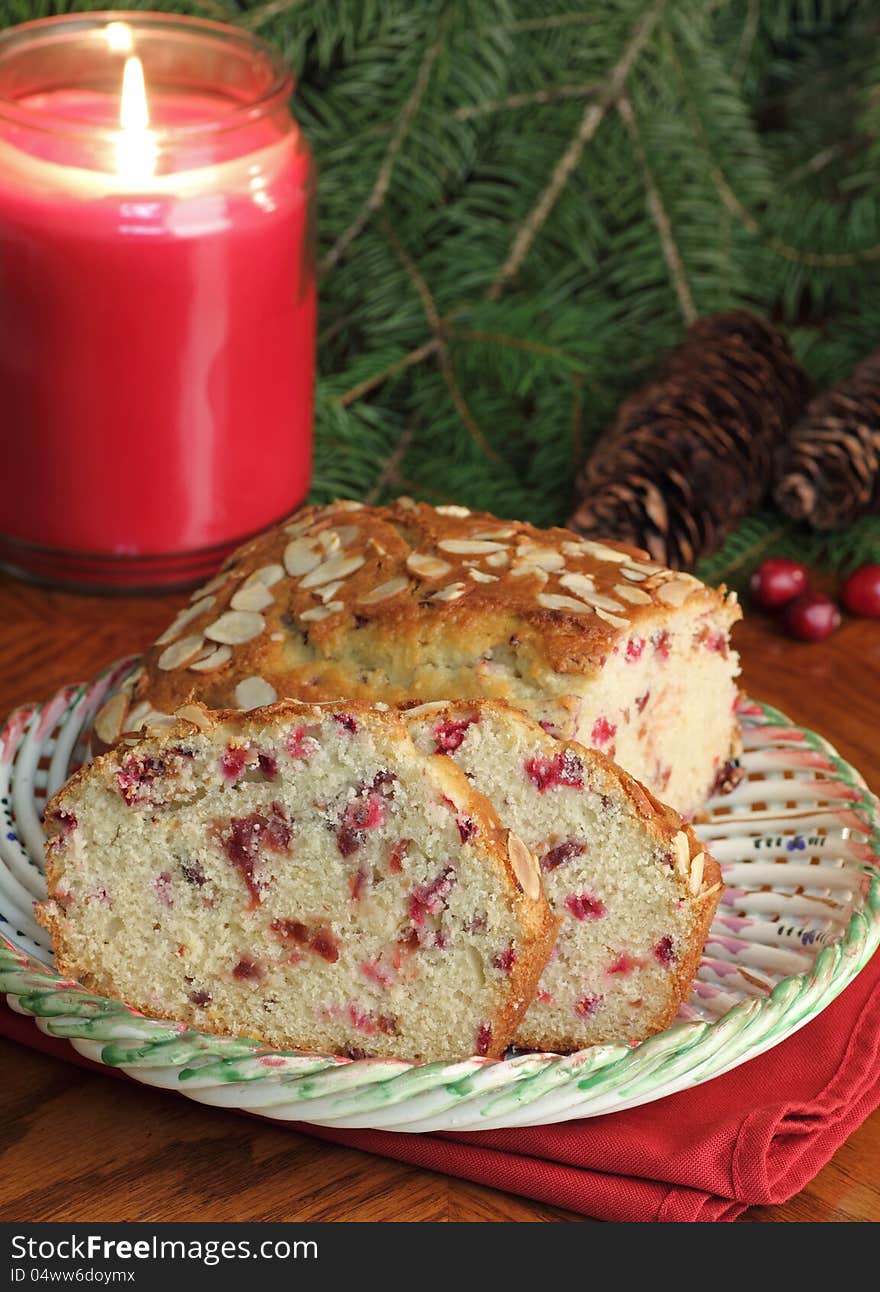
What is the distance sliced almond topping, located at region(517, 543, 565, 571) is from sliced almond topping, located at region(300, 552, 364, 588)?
16 cm

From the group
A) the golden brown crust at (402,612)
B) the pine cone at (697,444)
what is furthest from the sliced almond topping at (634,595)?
the pine cone at (697,444)

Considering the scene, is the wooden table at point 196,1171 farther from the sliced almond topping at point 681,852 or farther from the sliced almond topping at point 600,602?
the sliced almond topping at point 600,602

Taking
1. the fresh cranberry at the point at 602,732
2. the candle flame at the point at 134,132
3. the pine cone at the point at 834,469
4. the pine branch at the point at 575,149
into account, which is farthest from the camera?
the pine branch at the point at 575,149

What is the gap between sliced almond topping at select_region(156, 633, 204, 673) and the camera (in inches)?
62.9

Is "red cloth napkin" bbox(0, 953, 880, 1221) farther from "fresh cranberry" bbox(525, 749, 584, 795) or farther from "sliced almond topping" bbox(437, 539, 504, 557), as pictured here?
"sliced almond topping" bbox(437, 539, 504, 557)

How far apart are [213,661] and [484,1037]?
1.57ft

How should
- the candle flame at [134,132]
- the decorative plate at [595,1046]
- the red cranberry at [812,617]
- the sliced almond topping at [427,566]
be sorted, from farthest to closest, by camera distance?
the red cranberry at [812,617]
the candle flame at [134,132]
the sliced almond topping at [427,566]
the decorative plate at [595,1046]

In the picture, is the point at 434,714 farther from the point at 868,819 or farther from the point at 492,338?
the point at 492,338

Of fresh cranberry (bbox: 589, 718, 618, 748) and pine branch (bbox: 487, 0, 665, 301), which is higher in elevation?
pine branch (bbox: 487, 0, 665, 301)

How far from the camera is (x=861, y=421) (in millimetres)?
2436

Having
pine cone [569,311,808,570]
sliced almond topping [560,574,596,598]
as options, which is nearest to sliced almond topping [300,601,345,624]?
sliced almond topping [560,574,596,598]

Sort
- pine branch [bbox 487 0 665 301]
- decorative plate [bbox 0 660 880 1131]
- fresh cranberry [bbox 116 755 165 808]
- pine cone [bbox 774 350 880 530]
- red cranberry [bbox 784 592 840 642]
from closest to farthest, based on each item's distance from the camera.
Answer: decorative plate [bbox 0 660 880 1131] < fresh cranberry [bbox 116 755 165 808] < red cranberry [bbox 784 592 840 642] < pine cone [bbox 774 350 880 530] < pine branch [bbox 487 0 665 301]

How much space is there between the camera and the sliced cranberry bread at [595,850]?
52.0 inches

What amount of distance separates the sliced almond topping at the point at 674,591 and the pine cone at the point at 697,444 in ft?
2.09
